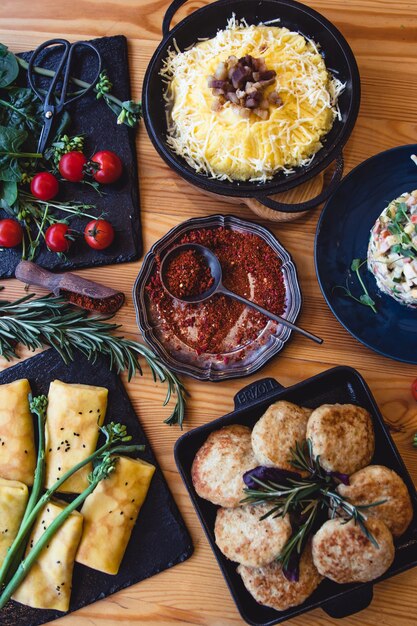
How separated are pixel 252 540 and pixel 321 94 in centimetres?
151

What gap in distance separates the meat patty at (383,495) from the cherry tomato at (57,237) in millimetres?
1313

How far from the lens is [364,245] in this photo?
89.7 inches

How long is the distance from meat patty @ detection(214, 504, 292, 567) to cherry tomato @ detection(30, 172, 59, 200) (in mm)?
1338

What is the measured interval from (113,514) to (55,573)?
296 millimetres

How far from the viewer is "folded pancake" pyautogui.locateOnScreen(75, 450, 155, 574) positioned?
2223 mm

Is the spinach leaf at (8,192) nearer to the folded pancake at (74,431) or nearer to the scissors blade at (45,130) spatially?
the scissors blade at (45,130)

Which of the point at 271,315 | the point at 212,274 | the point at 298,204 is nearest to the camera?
the point at 298,204

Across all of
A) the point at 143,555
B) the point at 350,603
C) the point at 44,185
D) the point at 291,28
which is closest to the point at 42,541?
the point at 143,555

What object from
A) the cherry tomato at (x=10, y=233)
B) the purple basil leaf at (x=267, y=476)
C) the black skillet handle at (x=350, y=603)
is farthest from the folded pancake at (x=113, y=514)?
the cherry tomato at (x=10, y=233)

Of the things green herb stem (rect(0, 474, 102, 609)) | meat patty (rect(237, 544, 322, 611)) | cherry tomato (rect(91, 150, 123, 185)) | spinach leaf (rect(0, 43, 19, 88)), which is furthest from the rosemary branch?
spinach leaf (rect(0, 43, 19, 88))

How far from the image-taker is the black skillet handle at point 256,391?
2123mm

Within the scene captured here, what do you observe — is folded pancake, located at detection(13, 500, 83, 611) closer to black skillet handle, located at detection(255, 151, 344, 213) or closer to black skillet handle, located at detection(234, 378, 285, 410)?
black skillet handle, located at detection(234, 378, 285, 410)

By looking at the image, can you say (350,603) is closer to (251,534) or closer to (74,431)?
(251,534)

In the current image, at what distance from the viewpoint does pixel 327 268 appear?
225 cm
